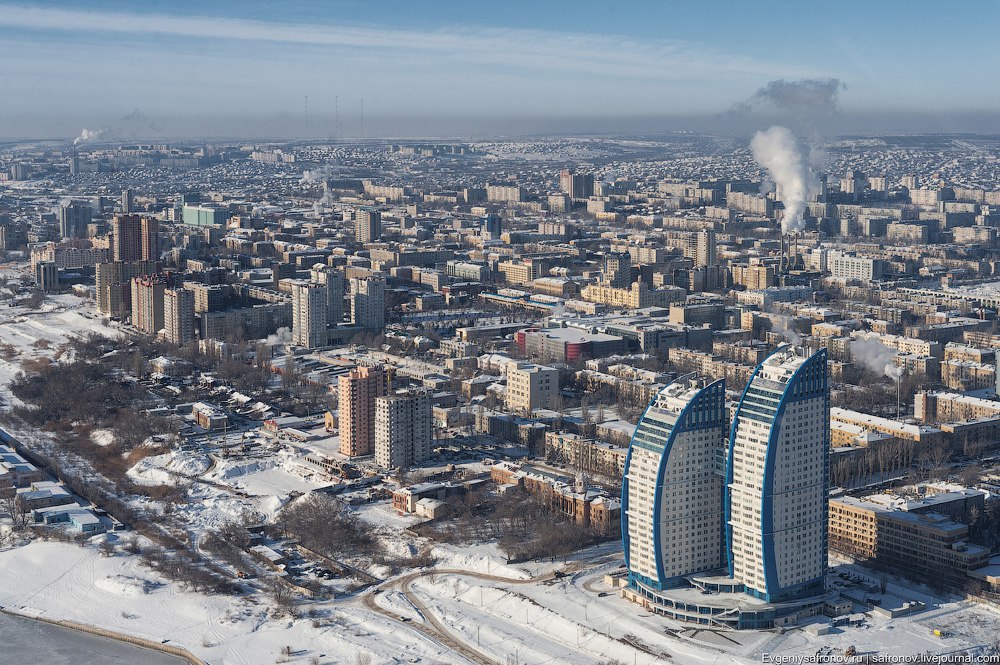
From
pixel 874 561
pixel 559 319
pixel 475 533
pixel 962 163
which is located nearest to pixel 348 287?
pixel 559 319

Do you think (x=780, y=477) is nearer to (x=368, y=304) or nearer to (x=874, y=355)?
(x=874, y=355)

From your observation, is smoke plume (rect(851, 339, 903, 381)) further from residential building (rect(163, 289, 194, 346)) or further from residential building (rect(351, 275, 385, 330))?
residential building (rect(163, 289, 194, 346))

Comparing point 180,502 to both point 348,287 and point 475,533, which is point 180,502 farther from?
point 348,287

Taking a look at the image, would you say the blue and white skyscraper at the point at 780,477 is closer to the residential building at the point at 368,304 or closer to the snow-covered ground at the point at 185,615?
the snow-covered ground at the point at 185,615

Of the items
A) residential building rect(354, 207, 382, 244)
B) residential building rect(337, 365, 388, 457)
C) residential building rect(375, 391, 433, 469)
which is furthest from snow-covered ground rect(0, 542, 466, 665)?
residential building rect(354, 207, 382, 244)

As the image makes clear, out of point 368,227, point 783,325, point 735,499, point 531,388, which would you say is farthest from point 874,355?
point 368,227
